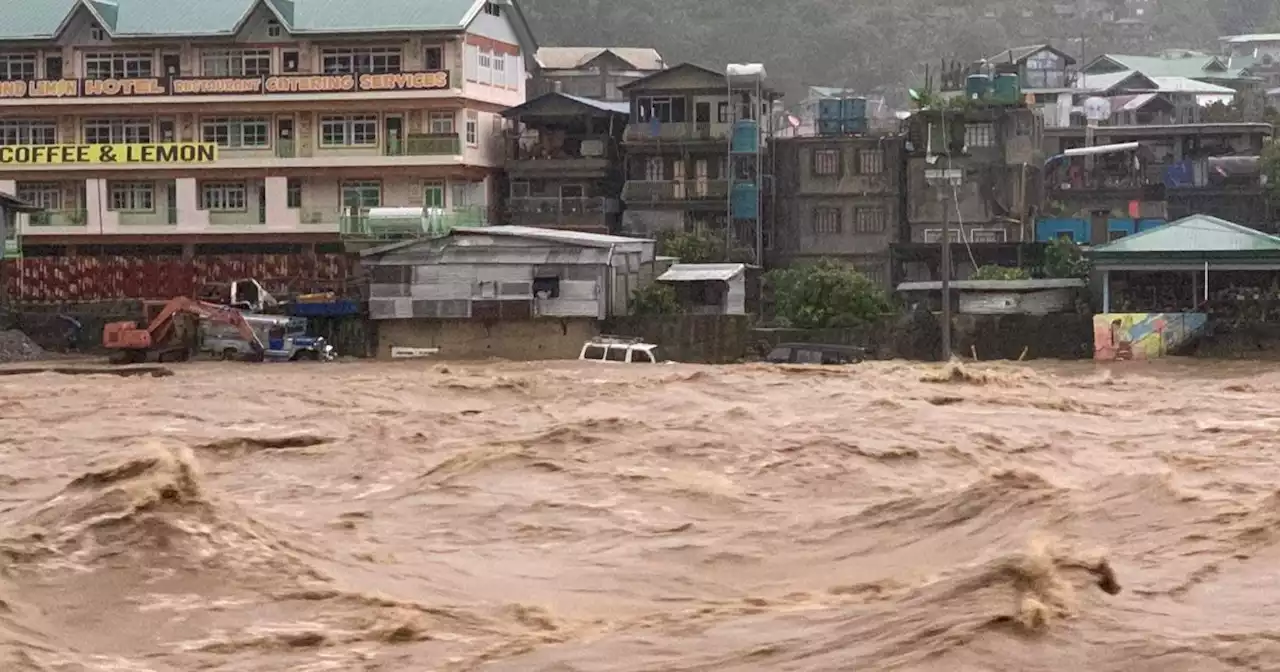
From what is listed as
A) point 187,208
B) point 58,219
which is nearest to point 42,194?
point 58,219

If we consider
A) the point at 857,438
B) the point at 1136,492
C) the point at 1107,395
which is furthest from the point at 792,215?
the point at 1136,492

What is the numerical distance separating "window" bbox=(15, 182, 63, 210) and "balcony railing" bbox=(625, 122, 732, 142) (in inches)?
643

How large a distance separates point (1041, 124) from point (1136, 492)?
128ft

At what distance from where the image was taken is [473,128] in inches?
2159

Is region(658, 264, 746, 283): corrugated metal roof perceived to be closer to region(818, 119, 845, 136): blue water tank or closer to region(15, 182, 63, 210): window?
region(818, 119, 845, 136): blue water tank

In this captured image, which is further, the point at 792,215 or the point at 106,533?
the point at 792,215

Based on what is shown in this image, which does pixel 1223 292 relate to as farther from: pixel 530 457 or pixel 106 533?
pixel 106 533

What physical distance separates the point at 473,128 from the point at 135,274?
10228mm

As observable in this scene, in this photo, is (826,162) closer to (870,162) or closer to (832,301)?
(870,162)

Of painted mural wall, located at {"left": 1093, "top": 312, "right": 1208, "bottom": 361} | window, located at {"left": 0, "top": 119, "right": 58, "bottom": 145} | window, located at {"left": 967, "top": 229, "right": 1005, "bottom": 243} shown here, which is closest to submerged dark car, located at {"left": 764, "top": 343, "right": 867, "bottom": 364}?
painted mural wall, located at {"left": 1093, "top": 312, "right": 1208, "bottom": 361}

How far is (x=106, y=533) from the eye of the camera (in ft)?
48.9

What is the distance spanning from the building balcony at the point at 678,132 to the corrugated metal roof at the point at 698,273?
611cm

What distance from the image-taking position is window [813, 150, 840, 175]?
54594mm

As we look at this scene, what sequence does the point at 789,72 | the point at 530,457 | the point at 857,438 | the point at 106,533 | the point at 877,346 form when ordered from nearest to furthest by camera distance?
the point at 106,533, the point at 530,457, the point at 857,438, the point at 877,346, the point at 789,72
